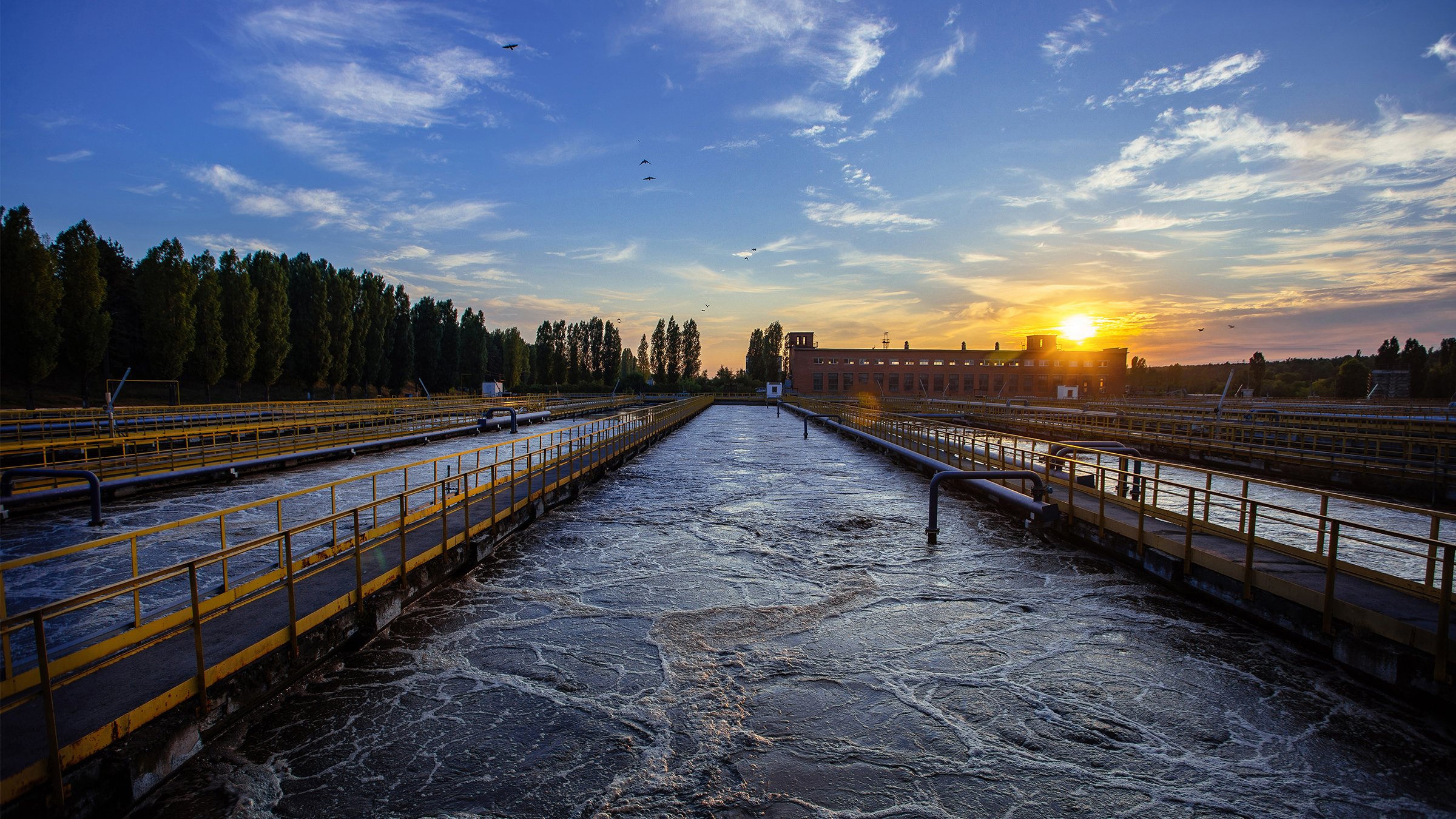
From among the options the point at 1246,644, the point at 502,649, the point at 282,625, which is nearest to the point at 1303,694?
the point at 1246,644

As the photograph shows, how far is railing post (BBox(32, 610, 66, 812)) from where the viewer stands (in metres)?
4.32

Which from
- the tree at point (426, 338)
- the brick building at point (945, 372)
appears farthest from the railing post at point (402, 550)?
the brick building at point (945, 372)

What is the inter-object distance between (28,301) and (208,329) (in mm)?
12342

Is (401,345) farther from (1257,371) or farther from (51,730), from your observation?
(1257,371)

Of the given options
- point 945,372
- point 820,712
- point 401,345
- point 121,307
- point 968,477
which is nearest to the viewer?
point 820,712

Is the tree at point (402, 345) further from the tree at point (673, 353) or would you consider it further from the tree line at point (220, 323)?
the tree at point (673, 353)

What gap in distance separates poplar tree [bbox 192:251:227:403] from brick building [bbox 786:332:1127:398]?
7724 cm

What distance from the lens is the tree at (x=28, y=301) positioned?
1633 inches

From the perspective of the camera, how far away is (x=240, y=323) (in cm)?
5669

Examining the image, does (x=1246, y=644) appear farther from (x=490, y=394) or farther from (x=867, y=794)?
(x=490, y=394)

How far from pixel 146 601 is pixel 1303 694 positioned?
16.3 m

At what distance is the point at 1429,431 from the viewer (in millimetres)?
28344

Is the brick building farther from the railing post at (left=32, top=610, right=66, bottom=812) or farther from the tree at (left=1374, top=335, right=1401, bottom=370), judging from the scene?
the railing post at (left=32, top=610, right=66, bottom=812)

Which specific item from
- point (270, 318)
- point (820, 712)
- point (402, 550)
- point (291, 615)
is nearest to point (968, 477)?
point (820, 712)
